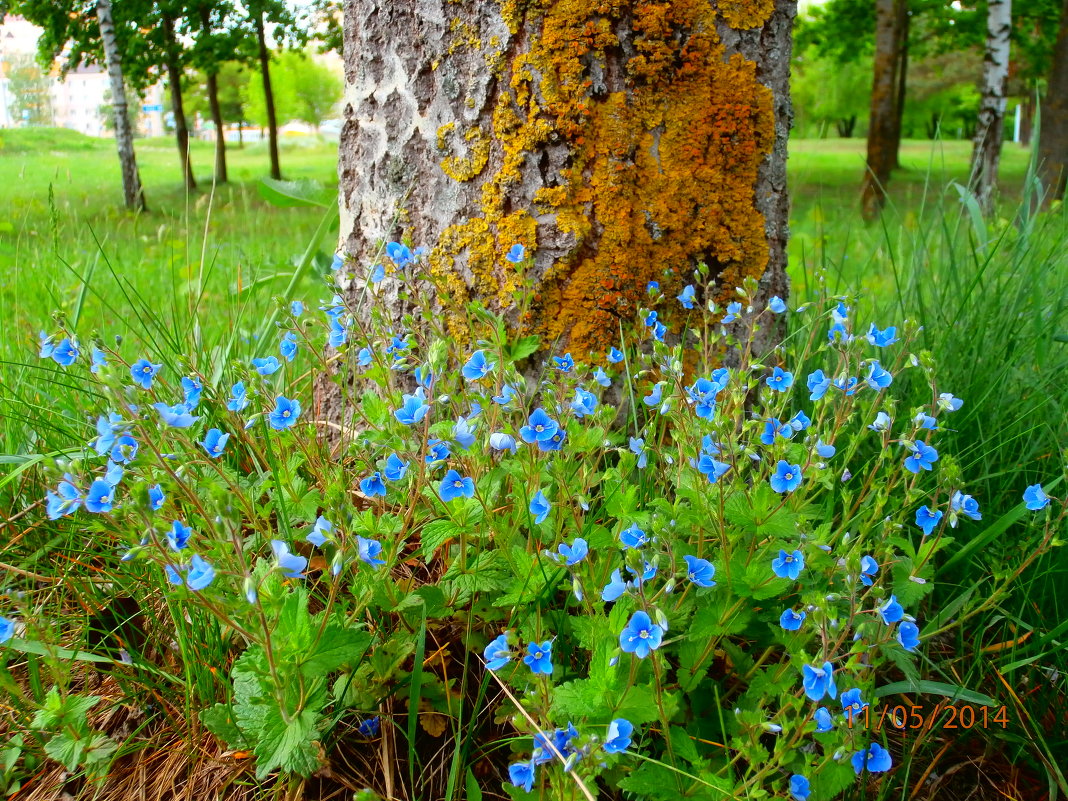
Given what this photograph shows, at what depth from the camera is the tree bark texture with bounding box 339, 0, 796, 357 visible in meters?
2.12

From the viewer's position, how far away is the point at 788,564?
1.39 metres

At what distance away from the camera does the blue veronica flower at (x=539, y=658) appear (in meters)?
1.32

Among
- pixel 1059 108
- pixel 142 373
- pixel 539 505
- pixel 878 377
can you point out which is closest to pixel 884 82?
pixel 1059 108

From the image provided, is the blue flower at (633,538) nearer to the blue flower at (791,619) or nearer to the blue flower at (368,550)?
the blue flower at (791,619)

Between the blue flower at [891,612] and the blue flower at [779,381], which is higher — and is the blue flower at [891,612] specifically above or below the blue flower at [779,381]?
below

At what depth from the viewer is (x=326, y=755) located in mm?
1496

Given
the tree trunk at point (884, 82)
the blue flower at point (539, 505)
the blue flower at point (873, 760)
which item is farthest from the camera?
the tree trunk at point (884, 82)

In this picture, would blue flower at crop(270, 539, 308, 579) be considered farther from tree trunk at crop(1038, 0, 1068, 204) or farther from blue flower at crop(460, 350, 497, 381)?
tree trunk at crop(1038, 0, 1068, 204)

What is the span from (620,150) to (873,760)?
1621 millimetres

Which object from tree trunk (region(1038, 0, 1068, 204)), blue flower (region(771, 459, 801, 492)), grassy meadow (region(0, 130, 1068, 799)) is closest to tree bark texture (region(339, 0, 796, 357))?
grassy meadow (region(0, 130, 1068, 799))

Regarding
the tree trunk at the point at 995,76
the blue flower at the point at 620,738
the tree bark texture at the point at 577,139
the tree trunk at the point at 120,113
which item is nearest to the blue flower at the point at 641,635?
the blue flower at the point at 620,738

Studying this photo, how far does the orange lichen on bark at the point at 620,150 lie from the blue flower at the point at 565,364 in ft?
0.43

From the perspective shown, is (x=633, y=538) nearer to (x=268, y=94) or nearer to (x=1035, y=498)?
(x=1035, y=498)

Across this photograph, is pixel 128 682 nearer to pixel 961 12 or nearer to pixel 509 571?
A: pixel 509 571
